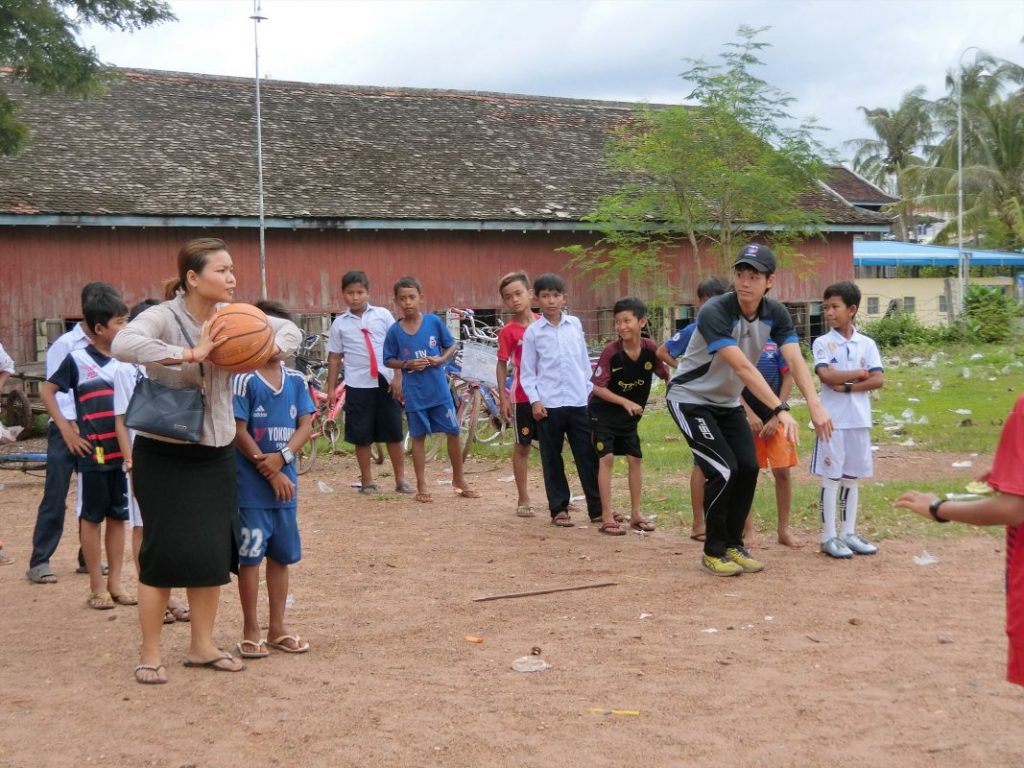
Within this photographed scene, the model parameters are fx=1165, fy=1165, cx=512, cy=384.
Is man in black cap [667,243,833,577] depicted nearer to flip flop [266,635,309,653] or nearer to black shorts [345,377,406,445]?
flip flop [266,635,309,653]

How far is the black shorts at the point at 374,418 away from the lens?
1058 centimetres

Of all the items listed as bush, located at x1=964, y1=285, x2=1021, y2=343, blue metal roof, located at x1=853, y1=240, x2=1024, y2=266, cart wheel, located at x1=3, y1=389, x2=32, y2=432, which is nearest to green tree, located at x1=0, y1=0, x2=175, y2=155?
cart wheel, located at x1=3, y1=389, x2=32, y2=432

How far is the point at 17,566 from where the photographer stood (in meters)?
8.06

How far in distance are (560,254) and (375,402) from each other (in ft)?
47.7

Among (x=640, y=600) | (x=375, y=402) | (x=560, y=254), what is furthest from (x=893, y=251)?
(x=640, y=600)

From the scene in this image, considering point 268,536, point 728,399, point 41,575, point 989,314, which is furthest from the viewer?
point 989,314

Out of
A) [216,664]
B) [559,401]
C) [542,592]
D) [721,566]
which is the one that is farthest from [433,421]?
[216,664]

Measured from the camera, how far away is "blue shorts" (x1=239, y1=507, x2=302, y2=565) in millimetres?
5344

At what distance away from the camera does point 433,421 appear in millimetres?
10227

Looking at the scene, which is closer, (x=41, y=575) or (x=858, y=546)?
(x=41, y=575)

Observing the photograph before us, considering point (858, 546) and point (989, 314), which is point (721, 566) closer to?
point (858, 546)

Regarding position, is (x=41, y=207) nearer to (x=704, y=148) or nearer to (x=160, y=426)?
(x=704, y=148)

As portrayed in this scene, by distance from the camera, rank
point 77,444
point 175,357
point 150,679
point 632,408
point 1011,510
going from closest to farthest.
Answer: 1. point 1011,510
2. point 175,357
3. point 150,679
4. point 77,444
5. point 632,408

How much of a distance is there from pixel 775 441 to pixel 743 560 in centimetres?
104
